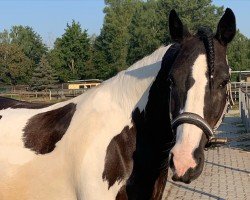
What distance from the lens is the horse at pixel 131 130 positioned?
2.25 meters

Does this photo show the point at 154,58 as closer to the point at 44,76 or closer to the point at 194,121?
the point at 194,121

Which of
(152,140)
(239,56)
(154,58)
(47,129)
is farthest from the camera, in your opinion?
(239,56)

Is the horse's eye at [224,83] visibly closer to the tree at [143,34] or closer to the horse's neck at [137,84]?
the horse's neck at [137,84]

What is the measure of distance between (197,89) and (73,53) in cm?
5538

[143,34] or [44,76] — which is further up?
[143,34]

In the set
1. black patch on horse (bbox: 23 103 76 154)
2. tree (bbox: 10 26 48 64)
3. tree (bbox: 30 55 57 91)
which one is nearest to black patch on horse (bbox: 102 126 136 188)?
black patch on horse (bbox: 23 103 76 154)

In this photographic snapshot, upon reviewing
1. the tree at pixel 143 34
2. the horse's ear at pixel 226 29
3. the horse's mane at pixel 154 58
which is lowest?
the horse's mane at pixel 154 58

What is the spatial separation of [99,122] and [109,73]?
176ft

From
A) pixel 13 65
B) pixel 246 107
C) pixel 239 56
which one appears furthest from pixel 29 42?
pixel 246 107

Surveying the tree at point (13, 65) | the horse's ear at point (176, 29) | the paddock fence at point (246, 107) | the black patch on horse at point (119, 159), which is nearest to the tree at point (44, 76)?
the tree at point (13, 65)

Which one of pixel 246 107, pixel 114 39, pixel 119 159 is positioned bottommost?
pixel 246 107

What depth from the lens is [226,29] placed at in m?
2.43

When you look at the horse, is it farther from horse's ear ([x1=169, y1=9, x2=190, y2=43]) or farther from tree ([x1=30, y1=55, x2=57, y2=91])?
tree ([x1=30, y1=55, x2=57, y2=91])

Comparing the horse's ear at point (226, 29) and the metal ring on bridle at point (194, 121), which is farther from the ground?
the horse's ear at point (226, 29)
